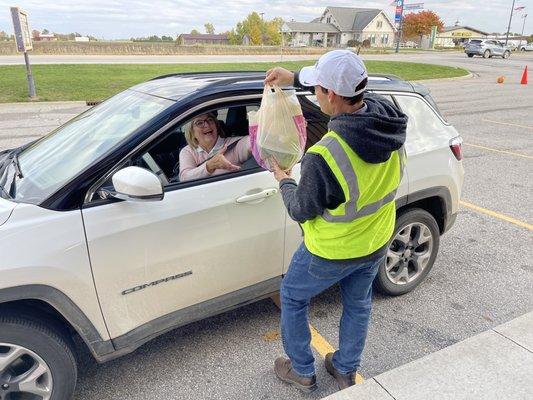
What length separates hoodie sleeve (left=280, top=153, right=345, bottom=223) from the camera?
188cm

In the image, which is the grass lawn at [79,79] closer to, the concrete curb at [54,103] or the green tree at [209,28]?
the concrete curb at [54,103]

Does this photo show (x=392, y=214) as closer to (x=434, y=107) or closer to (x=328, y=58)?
(x=328, y=58)

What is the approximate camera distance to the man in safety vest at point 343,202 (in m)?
1.86

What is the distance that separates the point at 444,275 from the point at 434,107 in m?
1.42

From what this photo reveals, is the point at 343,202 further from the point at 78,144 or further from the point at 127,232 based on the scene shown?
the point at 78,144

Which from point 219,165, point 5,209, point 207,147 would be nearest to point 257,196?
point 219,165

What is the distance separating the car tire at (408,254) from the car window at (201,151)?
126 centimetres

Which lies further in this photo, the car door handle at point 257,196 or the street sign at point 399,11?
the street sign at point 399,11

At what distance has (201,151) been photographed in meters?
2.88

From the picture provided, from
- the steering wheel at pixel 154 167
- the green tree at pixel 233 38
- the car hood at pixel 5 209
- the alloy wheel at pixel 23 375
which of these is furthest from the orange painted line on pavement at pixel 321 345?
the green tree at pixel 233 38

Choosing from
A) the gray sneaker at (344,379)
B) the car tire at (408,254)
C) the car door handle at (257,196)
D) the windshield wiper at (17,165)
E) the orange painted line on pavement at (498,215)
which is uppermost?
the windshield wiper at (17,165)

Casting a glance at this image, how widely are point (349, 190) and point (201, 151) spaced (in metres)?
1.28

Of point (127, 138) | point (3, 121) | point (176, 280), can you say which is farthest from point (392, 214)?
point (3, 121)

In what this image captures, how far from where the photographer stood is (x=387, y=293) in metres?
3.36
